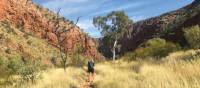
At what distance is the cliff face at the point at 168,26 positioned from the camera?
319 ft

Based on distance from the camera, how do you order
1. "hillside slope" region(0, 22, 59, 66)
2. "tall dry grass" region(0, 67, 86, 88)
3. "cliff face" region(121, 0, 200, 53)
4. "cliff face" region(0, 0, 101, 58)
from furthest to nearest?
"cliff face" region(121, 0, 200, 53) → "cliff face" region(0, 0, 101, 58) → "hillside slope" region(0, 22, 59, 66) → "tall dry grass" region(0, 67, 86, 88)

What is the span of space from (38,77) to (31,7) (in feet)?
254

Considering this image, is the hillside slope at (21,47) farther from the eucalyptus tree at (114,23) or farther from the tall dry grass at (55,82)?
the tall dry grass at (55,82)

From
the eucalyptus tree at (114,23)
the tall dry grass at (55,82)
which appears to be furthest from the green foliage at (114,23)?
the tall dry grass at (55,82)

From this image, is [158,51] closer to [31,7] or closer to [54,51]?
[54,51]

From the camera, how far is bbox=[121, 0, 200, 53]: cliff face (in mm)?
97331

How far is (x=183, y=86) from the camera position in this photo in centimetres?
881

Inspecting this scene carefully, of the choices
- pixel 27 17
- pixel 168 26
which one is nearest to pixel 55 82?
pixel 27 17

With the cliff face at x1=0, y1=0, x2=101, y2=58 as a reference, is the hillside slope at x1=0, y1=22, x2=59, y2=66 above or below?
below

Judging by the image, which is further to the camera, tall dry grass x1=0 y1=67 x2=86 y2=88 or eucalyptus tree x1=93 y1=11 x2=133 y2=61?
eucalyptus tree x1=93 y1=11 x2=133 y2=61

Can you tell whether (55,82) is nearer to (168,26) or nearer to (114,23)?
(114,23)

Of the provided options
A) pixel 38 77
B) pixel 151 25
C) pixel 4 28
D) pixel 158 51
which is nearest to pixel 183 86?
pixel 38 77

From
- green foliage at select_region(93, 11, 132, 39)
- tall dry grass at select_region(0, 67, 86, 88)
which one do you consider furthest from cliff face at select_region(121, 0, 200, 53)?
tall dry grass at select_region(0, 67, 86, 88)

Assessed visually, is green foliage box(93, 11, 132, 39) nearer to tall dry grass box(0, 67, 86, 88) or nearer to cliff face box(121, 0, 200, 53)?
cliff face box(121, 0, 200, 53)
